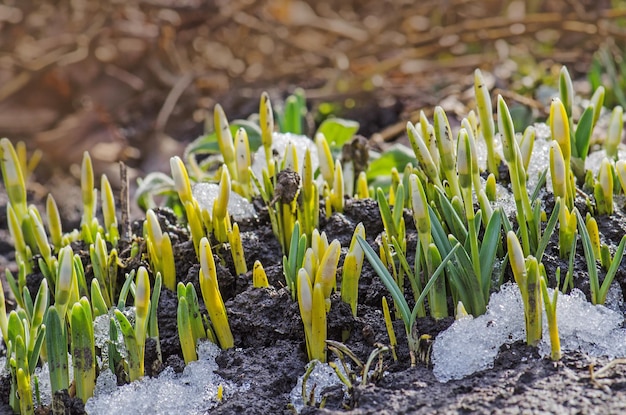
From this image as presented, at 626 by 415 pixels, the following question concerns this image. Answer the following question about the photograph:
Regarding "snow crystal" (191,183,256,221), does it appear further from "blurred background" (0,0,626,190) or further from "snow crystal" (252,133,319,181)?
"blurred background" (0,0,626,190)

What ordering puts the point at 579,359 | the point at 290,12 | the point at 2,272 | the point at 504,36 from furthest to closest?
the point at 290,12 < the point at 504,36 < the point at 2,272 < the point at 579,359

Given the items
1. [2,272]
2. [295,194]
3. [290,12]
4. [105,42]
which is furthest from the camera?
[290,12]

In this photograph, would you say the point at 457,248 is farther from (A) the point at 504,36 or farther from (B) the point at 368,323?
(A) the point at 504,36

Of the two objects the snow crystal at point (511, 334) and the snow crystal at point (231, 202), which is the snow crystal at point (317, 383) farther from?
the snow crystal at point (231, 202)

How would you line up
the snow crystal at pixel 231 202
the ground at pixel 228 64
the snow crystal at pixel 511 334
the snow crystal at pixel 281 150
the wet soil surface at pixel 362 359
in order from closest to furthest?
the wet soil surface at pixel 362 359, the snow crystal at pixel 511 334, the snow crystal at pixel 231 202, the snow crystal at pixel 281 150, the ground at pixel 228 64

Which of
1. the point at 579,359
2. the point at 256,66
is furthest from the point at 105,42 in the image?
the point at 579,359

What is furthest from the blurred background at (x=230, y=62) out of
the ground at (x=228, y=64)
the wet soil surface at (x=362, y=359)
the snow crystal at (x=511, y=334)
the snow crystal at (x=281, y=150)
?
the snow crystal at (x=511, y=334)
